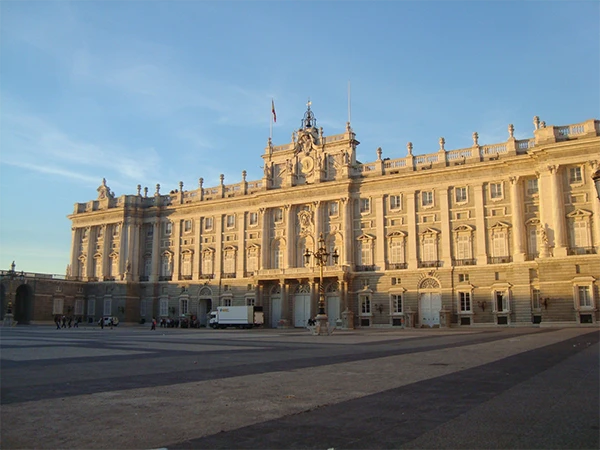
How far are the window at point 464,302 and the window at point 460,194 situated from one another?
372 inches

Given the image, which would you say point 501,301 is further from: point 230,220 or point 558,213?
point 230,220

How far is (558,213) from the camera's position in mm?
50469

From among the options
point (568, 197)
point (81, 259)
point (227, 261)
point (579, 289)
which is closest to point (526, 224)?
point (568, 197)

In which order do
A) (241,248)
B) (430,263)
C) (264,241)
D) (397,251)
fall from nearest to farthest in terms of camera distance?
(430,263)
(397,251)
(264,241)
(241,248)

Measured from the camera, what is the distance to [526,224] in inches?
2117

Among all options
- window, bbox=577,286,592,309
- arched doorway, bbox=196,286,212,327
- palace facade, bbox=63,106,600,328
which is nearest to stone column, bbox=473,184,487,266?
palace facade, bbox=63,106,600,328

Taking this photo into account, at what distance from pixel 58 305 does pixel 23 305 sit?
4423 millimetres

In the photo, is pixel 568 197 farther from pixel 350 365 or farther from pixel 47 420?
pixel 47 420

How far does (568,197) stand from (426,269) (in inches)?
593

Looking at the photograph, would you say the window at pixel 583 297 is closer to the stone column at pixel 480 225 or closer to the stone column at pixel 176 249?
the stone column at pixel 480 225

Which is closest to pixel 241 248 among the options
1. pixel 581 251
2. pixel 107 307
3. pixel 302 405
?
pixel 107 307

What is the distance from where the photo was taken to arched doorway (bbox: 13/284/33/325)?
74.6 metres

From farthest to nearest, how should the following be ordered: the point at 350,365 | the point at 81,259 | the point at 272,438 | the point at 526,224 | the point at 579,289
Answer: the point at 81,259, the point at 526,224, the point at 579,289, the point at 350,365, the point at 272,438

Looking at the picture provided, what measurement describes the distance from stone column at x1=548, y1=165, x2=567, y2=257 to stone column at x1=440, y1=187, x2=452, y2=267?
10283 millimetres
